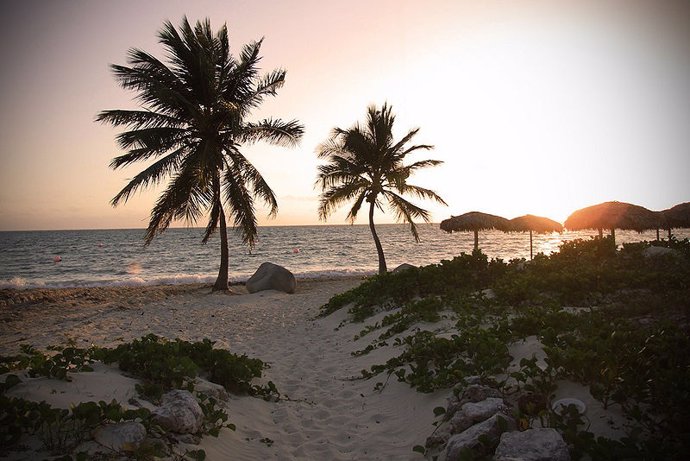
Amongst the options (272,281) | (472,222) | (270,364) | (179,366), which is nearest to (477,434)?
(179,366)

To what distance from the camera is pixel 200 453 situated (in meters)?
3.08

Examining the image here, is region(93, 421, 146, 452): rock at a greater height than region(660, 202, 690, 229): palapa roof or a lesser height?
lesser

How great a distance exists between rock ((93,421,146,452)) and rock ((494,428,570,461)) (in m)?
2.82

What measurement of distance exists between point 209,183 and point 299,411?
1283 cm

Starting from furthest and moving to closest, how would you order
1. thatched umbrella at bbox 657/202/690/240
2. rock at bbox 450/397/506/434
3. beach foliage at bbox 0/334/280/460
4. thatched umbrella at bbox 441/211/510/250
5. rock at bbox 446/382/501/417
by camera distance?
thatched umbrella at bbox 441/211/510/250, thatched umbrella at bbox 657/202/690/240, rock at bbox 446/382/501/417, rock at bbox 450/397/506/434, beach foliage at bbox 0/334/280/460

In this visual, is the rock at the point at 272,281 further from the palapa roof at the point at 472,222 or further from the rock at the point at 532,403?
the rock at the point at 532,403

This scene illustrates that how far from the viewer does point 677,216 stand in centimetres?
1925

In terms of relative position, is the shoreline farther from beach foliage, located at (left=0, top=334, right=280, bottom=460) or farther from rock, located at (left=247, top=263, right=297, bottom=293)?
beach foliage, located at (left=0, top=334, right=280, bottom=460)

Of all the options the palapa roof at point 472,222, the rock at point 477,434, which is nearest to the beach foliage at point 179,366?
the rock at point 477,434

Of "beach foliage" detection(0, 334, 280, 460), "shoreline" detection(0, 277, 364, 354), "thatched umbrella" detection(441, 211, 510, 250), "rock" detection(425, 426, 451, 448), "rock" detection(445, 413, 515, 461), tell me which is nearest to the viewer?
"beach foliage" detection(0, 334, 280, 460)

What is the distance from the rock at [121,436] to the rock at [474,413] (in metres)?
2.78

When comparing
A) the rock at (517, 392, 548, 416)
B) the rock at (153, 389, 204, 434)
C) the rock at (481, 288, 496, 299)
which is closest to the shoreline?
the rock at (153, 389, 204, 434)

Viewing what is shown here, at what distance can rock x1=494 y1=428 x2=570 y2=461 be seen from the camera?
103 inches

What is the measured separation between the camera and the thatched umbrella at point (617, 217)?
1678 cm
